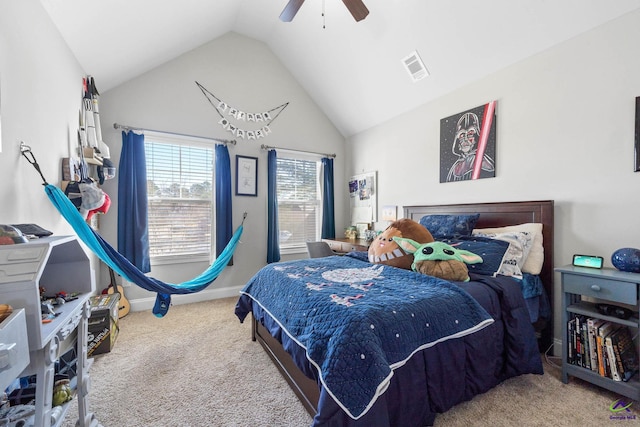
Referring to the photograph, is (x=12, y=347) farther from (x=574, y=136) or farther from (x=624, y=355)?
(x=574, y=136)

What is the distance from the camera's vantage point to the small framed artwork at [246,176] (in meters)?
3.46

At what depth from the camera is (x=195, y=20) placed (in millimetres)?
2693

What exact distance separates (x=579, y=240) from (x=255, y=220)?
126 inches

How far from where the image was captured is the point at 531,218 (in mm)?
2117

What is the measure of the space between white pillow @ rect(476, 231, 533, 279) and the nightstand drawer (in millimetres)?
263

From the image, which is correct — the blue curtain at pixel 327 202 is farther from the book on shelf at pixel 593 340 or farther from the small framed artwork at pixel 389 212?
the book on shelf at pixel 593 340

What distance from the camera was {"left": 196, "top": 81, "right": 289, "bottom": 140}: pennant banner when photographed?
3338 mm

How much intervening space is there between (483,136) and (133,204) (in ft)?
11.6

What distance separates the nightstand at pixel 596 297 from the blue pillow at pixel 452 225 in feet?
2.30

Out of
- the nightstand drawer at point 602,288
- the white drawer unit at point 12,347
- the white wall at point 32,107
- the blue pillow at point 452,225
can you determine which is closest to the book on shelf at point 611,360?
the nightstand drawer at point 602,288

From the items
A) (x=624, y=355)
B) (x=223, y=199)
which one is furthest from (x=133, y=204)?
(x=624, y=355)

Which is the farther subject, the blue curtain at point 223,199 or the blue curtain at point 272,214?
the blue curtain at point 272,214

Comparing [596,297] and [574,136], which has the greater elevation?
[574,136]

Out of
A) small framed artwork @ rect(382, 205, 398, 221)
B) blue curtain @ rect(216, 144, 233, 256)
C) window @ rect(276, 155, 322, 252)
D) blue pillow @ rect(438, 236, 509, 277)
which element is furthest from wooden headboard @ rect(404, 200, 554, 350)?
blue curtain @ rect(216, 144, 233, 256)
